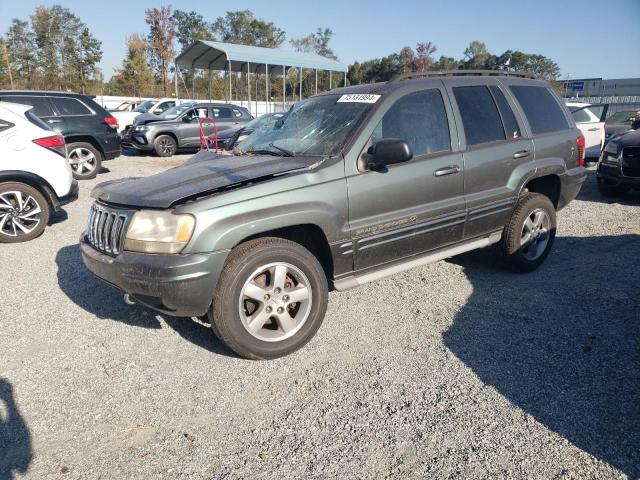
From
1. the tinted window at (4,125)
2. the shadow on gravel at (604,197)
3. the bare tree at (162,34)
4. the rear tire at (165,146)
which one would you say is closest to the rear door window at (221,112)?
the rear tire at (165,146)

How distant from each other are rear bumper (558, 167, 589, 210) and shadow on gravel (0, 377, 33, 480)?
16.4 ft

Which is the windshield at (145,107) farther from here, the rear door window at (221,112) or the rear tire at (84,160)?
the rear tire at (84,160)

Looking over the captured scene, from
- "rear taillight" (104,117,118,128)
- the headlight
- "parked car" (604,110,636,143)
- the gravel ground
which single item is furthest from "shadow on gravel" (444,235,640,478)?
"parked car" (604,110,636,143)

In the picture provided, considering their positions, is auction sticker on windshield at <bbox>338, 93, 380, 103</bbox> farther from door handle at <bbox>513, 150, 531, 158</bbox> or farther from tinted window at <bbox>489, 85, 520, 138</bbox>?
door handle at <bbox>513, 150, 531, 158</bbox>

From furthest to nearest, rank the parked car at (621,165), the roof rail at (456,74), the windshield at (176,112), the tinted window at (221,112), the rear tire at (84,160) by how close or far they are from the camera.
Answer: the tinted window at (221,112) → the windshield at (176,112) → the rear tire at (84,160) → the parked car at (621,165) → the roof rail at (456,74)

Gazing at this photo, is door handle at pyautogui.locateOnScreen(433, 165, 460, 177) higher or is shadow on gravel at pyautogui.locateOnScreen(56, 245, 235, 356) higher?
door handle at pyautogui.locateOnScreen(433, 165, 460, 177)

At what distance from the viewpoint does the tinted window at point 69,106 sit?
998cm

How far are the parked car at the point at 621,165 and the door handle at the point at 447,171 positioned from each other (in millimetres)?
5745

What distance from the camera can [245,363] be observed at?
3.14 metres

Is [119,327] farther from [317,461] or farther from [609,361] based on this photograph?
[609,361]

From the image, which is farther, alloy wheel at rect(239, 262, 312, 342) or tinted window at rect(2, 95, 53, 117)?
tinted window at rect(2, 95, 53, 117)

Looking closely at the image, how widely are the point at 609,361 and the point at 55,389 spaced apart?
3606 mm

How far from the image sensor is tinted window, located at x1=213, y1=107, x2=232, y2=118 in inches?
590

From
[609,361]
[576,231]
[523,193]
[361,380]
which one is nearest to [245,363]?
[361,380]
